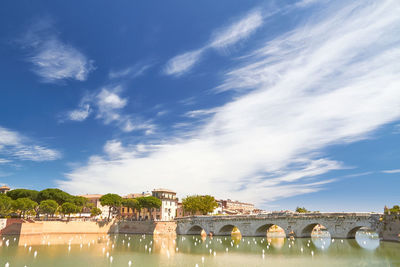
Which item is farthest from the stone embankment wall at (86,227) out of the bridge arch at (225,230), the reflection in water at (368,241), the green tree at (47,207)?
the reflection in water at (368,241)

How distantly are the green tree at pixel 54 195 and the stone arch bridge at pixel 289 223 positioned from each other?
34.7m

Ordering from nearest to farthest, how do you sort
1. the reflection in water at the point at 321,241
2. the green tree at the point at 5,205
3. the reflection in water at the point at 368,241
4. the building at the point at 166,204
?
the reflection in water at the point at 368,241, the reflection in water at the point at 321,241, the green tree at the point at 5,205, the building at the point at 166,204

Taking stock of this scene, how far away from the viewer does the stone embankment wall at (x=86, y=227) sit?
71.6 meters

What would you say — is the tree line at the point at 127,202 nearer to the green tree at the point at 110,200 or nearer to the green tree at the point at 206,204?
the green tree at the point at 110,200

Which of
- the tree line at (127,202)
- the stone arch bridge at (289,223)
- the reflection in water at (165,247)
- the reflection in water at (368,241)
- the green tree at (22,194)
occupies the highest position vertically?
the green tree at (22,194)

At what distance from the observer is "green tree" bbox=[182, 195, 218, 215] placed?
4121 inches

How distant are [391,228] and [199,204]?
6069cm

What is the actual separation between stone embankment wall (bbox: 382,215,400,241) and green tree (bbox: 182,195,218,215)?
57.8m

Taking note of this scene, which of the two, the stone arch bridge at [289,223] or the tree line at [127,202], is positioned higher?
the tree line at [127,202]

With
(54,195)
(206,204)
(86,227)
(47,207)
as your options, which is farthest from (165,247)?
(206,204)

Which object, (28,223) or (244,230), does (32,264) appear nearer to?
(28,223)

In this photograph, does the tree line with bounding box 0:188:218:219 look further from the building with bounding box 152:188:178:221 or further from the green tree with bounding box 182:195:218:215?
the building with bounding box 152:188:178:221

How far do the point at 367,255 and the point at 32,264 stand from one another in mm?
43373

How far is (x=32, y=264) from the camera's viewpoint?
34281mm
